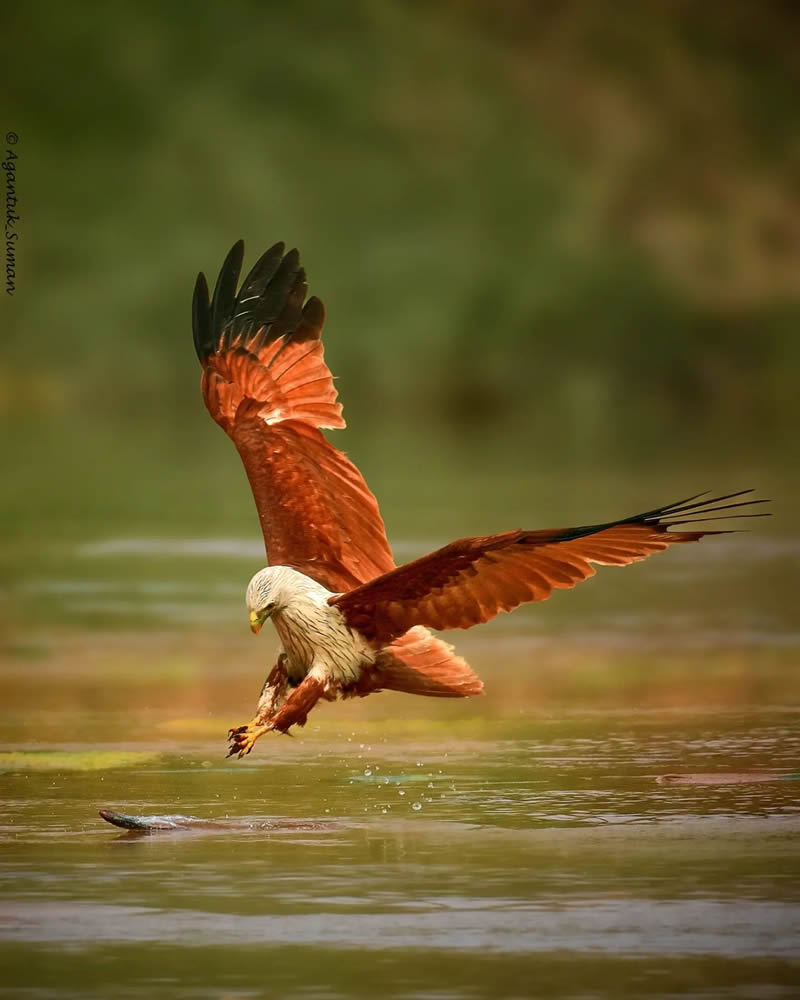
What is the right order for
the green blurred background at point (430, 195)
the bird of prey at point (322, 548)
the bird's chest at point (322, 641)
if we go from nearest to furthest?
the bird of prey at point (322, 548) → the bird's chest at point (322, 641) → the green blurred background at point (430, 195)

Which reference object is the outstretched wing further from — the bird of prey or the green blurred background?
the green blurred background

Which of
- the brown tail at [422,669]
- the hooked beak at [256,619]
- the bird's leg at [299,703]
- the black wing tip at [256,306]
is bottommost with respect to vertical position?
the bird's leg at [299,703]

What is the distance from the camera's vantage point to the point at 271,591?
8.84 metres

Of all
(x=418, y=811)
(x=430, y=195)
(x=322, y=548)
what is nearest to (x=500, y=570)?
(x=418, y=811)

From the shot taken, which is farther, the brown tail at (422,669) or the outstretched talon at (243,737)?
the brown tail at (422,669)

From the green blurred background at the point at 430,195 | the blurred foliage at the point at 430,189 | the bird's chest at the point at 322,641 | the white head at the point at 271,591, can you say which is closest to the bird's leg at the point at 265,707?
the bird's chest at the point at 322,641

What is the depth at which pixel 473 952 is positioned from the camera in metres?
6.65

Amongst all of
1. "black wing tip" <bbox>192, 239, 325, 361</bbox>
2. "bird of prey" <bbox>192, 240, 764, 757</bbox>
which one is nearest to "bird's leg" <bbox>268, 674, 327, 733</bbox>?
"bird of prey" <bbox>192, 240, 764, 757</bbox>

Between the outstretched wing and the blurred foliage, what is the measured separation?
1933 inches

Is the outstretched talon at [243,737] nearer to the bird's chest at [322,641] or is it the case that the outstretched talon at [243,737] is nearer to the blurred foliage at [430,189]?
the bird's chest at [322,641]

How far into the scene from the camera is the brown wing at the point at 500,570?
8047mm

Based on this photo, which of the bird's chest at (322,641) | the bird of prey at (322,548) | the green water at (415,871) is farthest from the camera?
the bird's chest at (322,641)

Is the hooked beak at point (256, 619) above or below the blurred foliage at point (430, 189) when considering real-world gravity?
below

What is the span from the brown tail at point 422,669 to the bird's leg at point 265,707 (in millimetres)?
380
